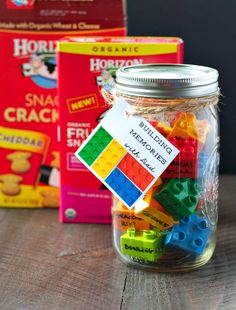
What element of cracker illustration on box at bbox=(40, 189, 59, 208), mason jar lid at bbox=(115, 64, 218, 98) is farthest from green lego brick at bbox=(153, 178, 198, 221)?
cracker illustration on box at bbox=(40, 189, 59, 208)

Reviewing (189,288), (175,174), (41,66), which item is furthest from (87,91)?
(189,288)

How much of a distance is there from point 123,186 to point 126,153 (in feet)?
0.12

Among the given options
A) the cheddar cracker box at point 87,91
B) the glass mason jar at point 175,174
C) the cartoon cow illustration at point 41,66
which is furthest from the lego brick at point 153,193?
the cartoon cow illustration at point 41,66

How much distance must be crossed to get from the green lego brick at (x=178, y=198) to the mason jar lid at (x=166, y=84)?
101 millimetres

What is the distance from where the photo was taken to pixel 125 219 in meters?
0.72

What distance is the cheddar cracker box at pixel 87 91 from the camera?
0.79m

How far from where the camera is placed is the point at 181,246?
0.69 meters

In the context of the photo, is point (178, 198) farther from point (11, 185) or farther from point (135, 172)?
point (11, 185)

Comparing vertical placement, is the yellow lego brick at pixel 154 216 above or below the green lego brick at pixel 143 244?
above

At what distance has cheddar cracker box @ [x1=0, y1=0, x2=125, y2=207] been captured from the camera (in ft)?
2.80

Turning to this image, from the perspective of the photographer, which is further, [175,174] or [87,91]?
[87,91]

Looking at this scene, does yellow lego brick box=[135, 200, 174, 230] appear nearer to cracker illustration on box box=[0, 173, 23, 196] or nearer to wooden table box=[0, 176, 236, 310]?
wooden table box=[0, 176, 236, 310]

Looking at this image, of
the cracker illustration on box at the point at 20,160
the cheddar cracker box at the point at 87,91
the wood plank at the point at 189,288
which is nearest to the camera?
the wood plank at the point at 189,288

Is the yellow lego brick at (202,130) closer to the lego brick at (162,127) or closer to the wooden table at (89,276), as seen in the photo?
the lego brick at (162,127)
